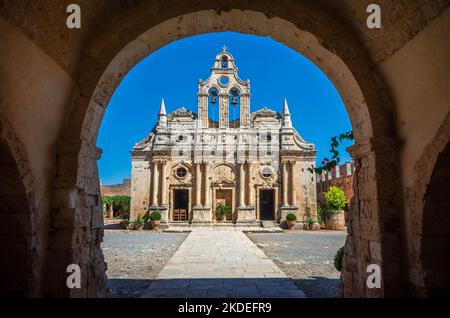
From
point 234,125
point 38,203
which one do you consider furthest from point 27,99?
point 234,125

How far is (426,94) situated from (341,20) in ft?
4.62

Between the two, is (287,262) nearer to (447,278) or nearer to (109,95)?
(447,278)

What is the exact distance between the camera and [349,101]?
448cm

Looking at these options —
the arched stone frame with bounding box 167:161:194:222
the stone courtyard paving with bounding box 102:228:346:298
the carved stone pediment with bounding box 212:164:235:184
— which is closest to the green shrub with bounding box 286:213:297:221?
the carved stone pediment with bounding box 212:164:235:184

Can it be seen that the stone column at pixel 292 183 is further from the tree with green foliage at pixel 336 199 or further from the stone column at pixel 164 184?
the stone column at pixel 164 184

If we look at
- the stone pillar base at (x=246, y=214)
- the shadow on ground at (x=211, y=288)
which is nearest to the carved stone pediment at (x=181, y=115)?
the stone pillar base at (x=246, y=214)

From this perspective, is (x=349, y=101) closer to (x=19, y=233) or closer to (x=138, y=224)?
(x=19, y=233)

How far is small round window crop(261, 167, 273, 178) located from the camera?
24.4 m

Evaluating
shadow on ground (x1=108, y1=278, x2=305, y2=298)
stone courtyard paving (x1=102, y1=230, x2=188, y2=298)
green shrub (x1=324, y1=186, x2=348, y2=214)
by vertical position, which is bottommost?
stone courtyard paving (x1=102, y1=230, x2=188, y2=298)

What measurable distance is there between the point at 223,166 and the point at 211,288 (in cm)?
1893

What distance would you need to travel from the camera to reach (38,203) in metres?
3.41

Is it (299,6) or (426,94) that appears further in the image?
(299,6)

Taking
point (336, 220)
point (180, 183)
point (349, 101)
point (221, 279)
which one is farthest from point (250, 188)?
point (349, 101)

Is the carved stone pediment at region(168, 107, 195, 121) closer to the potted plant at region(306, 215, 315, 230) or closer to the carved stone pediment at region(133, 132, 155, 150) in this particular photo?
the carved stone pediment at region(133, 132, 155, 150)
